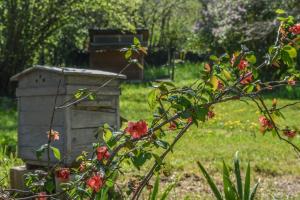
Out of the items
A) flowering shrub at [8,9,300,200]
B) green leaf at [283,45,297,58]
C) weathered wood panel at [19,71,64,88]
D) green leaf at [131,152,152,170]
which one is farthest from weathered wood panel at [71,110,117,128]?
green leaf at [283,45,297,58]

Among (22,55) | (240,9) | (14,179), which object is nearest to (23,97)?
(14,179)

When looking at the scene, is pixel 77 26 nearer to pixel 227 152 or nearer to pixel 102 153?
pixel 227 152

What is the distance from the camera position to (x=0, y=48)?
16.9 metres

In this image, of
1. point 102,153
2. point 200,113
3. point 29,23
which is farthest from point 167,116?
point 29,23

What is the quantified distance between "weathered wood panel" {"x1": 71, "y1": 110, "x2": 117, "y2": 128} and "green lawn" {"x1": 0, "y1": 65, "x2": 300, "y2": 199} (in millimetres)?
739

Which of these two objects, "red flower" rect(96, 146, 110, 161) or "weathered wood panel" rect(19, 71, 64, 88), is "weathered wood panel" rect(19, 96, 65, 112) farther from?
"red flower" rect(96, 146, 110, 161)

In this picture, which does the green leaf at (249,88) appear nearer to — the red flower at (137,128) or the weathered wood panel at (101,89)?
the red flower at (137,128)

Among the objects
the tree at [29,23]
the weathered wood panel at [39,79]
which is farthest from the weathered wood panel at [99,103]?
the tree at [29,23]

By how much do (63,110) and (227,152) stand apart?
3.25 m

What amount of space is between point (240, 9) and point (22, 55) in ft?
25.6

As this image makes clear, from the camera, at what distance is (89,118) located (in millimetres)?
5305

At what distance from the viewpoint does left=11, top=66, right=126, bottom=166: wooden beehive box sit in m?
5.07

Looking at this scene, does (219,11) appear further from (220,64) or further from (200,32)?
(220,64)

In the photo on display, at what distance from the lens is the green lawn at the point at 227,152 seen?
5.83m
